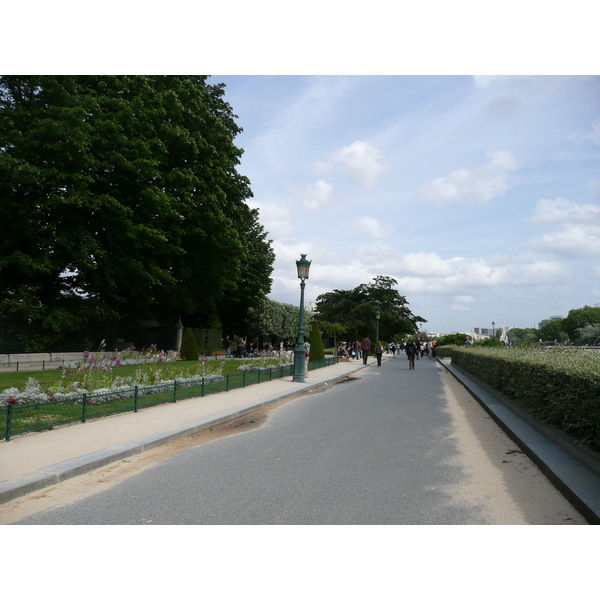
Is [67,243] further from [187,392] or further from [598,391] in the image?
[598,391]

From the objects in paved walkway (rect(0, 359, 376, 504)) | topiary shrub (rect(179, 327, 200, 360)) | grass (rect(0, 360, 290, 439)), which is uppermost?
topiary shrub (rect(179, 327, 200, 360))

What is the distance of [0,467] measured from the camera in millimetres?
5957

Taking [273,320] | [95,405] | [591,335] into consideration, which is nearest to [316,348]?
[591,335]

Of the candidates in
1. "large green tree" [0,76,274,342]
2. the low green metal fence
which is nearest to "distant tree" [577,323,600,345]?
the low green metal fence

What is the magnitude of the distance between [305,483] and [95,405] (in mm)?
6339

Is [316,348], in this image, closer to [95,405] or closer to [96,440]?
[95,405]

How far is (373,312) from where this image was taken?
213ft

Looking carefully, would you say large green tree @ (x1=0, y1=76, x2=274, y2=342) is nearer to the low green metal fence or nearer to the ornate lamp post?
the ornate lamp post

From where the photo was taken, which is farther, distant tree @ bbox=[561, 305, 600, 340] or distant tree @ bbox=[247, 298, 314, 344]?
distant tree @ bbox=[561, 305, 600, 340]

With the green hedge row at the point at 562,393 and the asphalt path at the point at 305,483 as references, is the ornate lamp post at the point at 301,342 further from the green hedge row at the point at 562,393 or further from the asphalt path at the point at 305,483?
the asphalt path at the point at 305,483

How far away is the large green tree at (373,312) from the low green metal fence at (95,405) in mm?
49732

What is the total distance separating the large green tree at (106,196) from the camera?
2103cm

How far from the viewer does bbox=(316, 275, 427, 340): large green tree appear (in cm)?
6500

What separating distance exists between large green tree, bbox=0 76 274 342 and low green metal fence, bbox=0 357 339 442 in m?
10.5
